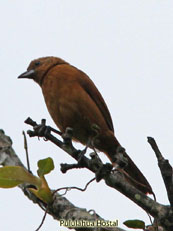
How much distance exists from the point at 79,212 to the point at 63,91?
2536 millimetres

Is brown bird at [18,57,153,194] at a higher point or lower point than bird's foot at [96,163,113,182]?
higher

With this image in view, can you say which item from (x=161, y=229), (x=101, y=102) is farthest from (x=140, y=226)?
(x=101, y=102)

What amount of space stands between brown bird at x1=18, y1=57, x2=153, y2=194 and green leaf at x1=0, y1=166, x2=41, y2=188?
6.14 ft

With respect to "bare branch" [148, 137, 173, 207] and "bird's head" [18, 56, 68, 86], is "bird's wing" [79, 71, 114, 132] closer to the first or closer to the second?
"bird's head" [18, 56, 68, 86]

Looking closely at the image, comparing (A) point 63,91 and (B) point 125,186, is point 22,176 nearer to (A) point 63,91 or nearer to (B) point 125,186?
(B) point 125,186

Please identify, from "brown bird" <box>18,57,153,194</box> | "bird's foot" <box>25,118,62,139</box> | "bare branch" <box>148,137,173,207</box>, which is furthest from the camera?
"brown bird" <box>18,57,153,194</box>

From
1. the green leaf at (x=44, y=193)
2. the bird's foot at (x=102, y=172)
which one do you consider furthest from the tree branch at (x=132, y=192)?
the green leaf at (x=44, y=193)

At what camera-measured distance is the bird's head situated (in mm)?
5746

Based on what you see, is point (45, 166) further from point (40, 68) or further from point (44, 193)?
point (40, 68)

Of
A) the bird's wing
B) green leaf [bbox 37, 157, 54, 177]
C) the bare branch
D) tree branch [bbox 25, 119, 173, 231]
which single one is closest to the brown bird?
the bird's wing

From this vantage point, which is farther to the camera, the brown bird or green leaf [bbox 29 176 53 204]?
the brown bird

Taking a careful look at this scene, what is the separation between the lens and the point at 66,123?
4859 mm

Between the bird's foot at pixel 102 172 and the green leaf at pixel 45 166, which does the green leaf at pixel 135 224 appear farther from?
the green leaf at pixel 45 166

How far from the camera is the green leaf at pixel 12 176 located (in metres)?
2.61
